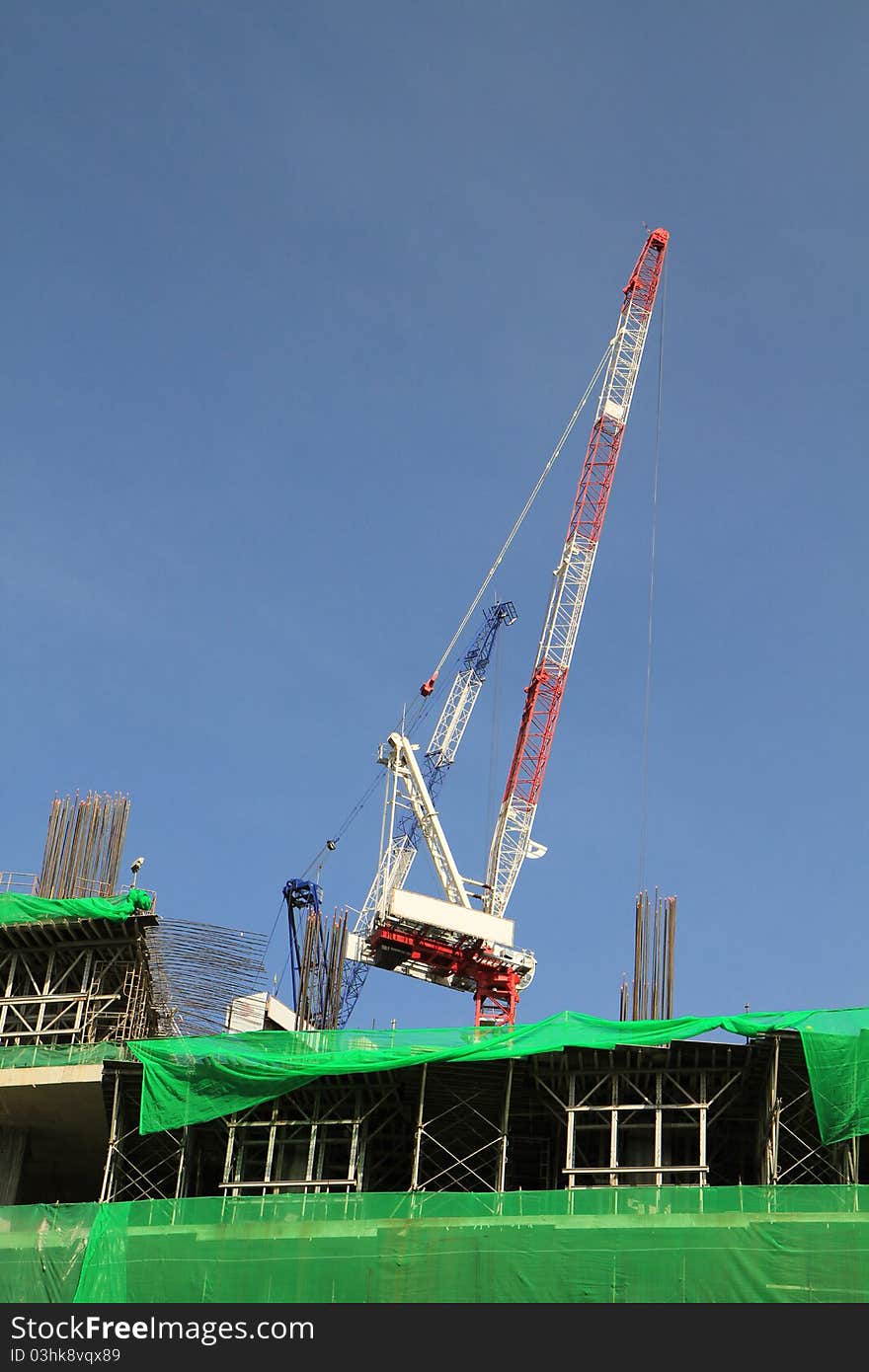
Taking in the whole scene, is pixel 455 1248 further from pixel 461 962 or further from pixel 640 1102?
pixel 461 962

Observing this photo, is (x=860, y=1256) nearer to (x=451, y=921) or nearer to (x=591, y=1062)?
(x=591, y=1062)

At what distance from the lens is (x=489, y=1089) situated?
181ft

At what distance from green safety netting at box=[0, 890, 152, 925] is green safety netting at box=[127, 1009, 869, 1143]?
610 cm

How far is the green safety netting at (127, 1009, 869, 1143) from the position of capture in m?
51.8

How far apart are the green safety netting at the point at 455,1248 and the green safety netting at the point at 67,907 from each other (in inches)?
476

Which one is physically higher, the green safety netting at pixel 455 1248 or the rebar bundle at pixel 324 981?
the rebar bundle at pixel 324 981

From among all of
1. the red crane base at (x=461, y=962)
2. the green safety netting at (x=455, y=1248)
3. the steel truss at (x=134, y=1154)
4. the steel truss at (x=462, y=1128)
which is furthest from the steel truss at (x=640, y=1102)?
the red crane base at (x=461, y=962)

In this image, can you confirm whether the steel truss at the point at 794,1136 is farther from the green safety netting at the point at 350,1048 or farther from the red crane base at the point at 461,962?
the red crane base at the point at 461,962

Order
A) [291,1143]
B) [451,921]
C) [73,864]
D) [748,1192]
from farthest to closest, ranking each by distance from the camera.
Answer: [451,921] → [73,864] → [291,1143] → [748,1192]

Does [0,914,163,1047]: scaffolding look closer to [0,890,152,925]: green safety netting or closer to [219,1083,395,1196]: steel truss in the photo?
[0,890,152,925]: green safety netting

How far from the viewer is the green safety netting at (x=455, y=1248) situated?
4659 centimetres

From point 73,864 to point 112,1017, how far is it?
23.7 feet

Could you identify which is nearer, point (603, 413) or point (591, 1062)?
point (591, 1062)
